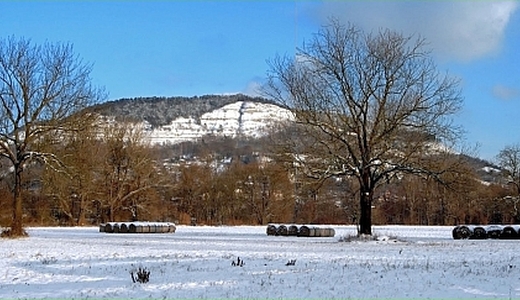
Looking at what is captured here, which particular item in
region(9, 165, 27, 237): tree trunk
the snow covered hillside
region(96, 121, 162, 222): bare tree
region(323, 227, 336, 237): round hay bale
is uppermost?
the snow covered hillside

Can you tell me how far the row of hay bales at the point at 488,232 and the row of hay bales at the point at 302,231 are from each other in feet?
25.6

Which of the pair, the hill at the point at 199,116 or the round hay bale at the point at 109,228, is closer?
the round hay bale at the point at 109,228

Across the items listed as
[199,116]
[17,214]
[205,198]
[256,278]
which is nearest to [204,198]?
[205,198]

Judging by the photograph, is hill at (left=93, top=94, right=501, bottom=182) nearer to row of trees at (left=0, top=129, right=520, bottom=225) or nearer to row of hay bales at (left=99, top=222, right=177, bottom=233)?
row of trees at (left=0, top=129, right=520, bottom=225)

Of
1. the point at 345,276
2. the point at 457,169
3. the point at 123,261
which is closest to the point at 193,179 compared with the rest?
the point at 457,169

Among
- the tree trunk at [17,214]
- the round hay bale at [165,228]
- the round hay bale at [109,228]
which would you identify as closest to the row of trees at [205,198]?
the round hay bale at [109,228]

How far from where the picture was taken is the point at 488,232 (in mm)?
34531

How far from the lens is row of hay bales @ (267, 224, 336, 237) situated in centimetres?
3784

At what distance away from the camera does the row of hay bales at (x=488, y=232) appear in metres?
33.8

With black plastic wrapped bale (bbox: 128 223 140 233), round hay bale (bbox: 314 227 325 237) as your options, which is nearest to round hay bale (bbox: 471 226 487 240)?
round hay bale (bbox: 314 227 325 237)

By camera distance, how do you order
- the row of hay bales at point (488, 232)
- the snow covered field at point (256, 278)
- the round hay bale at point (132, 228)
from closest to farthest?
1. the snow covered field at point (256, 278)
2. the row of hay bales at point (488, 232)
3. the round hay bale at point (132, 228)

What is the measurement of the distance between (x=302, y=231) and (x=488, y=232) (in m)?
11.0

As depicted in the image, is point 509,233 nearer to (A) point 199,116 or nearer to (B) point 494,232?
(B) point 494,232

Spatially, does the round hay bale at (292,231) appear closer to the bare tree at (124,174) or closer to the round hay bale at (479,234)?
the round hay bale at (479,234)
